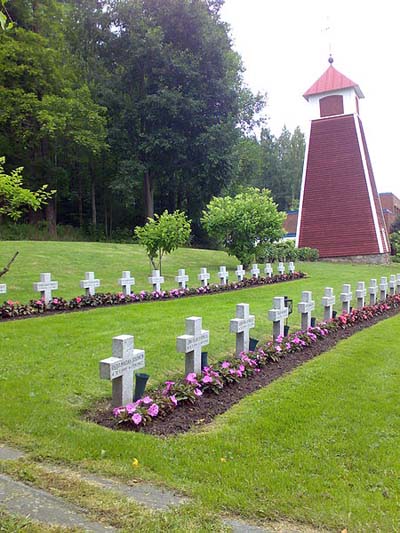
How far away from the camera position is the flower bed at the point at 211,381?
4.04 metres

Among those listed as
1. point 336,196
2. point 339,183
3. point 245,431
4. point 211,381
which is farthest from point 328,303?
point 339,183

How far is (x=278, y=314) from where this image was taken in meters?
7.05

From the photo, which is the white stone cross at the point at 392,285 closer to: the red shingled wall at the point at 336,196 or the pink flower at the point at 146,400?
the pink flower at the point at 146,400

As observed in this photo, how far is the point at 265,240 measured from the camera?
17719mm

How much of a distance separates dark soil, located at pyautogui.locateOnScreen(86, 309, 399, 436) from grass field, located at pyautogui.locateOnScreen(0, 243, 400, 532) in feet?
0.49

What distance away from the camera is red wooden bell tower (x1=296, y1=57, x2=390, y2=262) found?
27516 millimetres

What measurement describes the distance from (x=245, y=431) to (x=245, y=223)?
13256 millimetres

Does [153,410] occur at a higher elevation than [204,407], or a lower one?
higher

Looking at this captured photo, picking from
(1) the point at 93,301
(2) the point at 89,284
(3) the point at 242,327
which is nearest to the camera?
(3) the point at 242,327

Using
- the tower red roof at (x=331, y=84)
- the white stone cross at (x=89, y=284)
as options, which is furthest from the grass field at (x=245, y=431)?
the tower red roof at (x=331, y=84)

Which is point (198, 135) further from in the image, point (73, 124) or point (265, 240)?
point (265, 240)

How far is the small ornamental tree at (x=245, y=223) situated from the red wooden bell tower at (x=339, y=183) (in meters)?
11.6

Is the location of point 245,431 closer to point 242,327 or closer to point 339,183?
point 242,327

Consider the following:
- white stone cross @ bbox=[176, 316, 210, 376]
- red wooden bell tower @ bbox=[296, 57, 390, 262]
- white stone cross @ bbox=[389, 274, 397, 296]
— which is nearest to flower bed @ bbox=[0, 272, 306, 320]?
white stone cross @ bbox=[389, 274, 397, 296]
